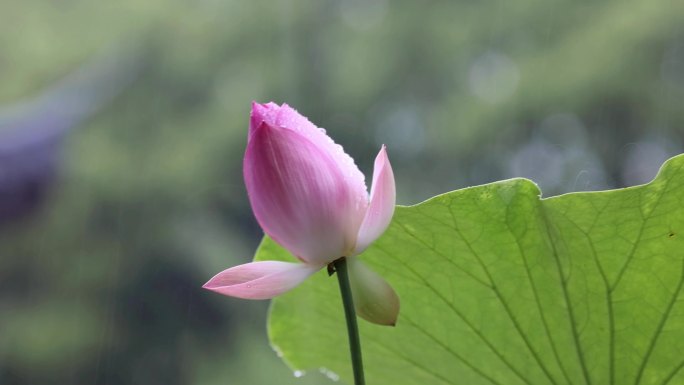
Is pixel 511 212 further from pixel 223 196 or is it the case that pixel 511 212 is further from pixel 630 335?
pixel 223 196

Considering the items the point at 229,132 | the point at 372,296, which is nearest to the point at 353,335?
the point at 372,296

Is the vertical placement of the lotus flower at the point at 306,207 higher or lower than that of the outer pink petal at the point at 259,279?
higher

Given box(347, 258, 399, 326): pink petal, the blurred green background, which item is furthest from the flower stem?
the blurred green background

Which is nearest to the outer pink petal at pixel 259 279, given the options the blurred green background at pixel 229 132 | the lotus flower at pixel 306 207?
the lotus flower at pixel 306 207

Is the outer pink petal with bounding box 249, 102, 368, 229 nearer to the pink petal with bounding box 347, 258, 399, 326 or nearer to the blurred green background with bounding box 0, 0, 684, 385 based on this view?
the pink petal with bounding box 347, 258, 399, 326

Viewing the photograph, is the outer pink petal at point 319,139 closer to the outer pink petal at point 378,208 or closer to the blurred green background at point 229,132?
the outer pink petal at point 378,208

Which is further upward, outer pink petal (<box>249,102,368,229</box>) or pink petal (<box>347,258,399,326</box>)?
outer pink petal (<box>249,102,368,229</box>)
